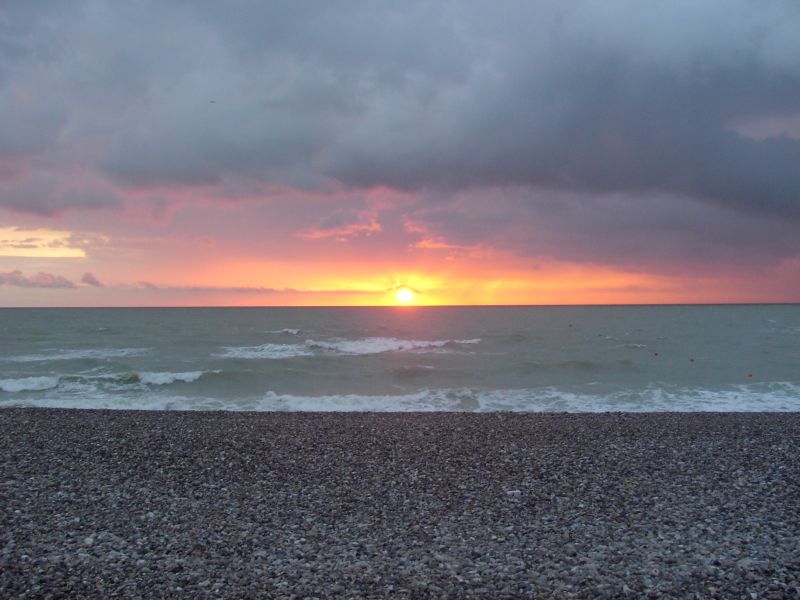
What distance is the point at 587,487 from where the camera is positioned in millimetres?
9531

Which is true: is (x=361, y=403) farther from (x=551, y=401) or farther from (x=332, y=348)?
(x=332, y=348)

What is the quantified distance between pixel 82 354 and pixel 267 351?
13685 mm

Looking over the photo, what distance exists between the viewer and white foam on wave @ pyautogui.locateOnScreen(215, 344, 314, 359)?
4162 centimetres

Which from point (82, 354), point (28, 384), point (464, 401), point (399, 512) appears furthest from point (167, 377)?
point (399, 512)

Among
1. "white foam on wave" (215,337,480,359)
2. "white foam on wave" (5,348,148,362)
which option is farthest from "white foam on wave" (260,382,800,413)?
"white foam on wave" (5,348,148,362)

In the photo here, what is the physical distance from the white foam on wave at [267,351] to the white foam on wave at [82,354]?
683 cm

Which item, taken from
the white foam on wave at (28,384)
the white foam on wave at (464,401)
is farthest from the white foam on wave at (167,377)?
the white foam on wave at (28,384)

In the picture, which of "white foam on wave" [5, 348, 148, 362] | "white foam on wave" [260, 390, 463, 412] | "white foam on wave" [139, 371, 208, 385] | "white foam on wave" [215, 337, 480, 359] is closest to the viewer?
"white foam on wave" [260, 390, 463, 412]

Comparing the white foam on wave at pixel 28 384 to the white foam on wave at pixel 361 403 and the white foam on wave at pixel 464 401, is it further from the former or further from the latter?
the white foam on wave at pixel 361 403

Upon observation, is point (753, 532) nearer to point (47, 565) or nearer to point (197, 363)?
point (47, 565)

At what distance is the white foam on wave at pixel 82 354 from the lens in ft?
128

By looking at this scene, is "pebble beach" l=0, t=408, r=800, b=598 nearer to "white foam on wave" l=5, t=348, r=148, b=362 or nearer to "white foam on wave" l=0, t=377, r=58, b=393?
"white foam on wave" l=0, t=377, r=58, b=393

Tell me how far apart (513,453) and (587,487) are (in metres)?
2.44

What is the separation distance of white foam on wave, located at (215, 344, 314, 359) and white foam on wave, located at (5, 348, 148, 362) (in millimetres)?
6830
